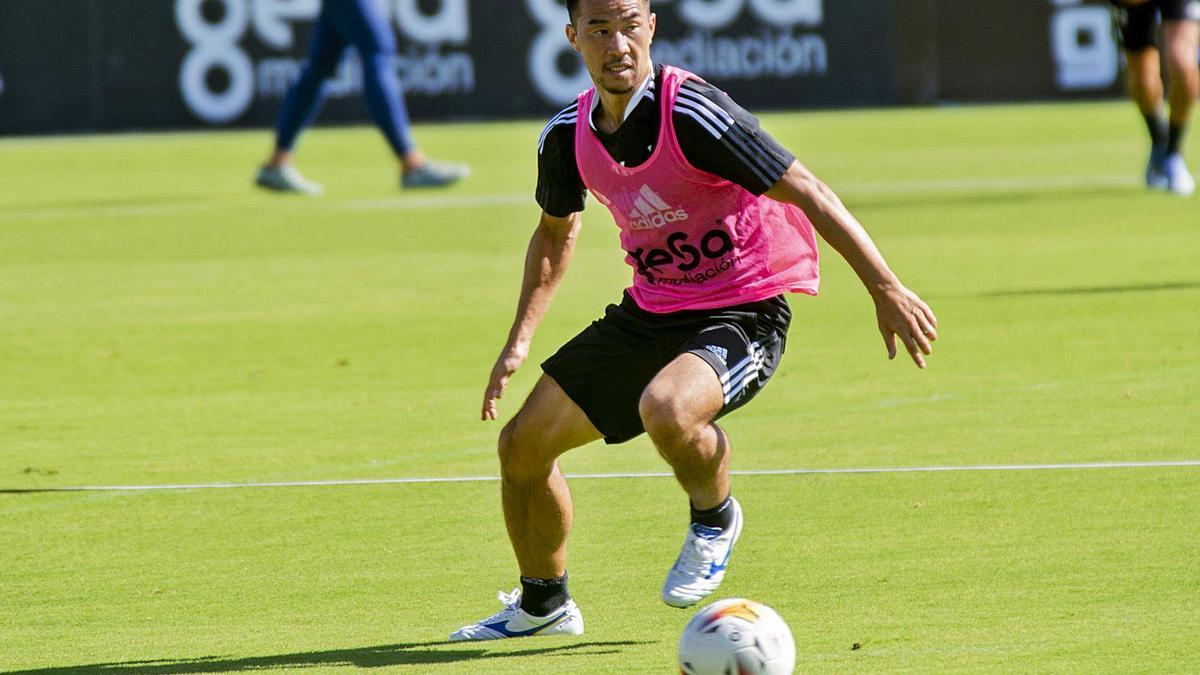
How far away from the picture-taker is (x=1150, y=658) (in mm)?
4988

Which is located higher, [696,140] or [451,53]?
[696,140]

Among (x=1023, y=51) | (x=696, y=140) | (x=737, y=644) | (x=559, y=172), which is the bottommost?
(x=1023, y=51)

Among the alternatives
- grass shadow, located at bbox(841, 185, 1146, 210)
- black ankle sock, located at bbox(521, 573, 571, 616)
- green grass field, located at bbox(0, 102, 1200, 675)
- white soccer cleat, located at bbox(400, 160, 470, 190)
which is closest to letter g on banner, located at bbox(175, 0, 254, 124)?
white soccer cleat, located at bbox(400, 160, 470, 190)

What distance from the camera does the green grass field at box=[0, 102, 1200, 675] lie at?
18.1 feet

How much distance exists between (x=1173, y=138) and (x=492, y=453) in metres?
7.61

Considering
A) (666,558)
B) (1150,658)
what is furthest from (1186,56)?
(1150,658)

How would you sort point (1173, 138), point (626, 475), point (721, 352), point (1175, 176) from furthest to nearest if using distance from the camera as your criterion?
1. point (1175, 176)
2. point (1173, 138)
3. point (626, 475)
4. point (721, 352)

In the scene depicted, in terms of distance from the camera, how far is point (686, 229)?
5668 mm

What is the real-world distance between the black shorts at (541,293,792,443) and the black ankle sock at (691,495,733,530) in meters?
0.26

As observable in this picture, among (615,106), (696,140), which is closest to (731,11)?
(615,106)

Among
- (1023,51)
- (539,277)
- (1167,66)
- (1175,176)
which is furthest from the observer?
(1023,51)

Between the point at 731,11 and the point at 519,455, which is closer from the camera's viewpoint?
the point at 519,455

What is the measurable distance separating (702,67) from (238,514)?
746 inches

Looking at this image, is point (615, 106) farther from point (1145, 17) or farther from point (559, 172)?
point (1145, 17)
